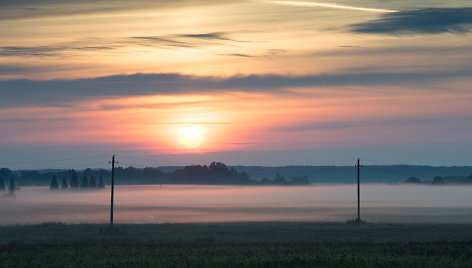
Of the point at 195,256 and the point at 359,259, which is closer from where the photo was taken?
the point at 359,259

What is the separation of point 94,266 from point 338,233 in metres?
36.2

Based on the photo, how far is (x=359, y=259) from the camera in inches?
1457

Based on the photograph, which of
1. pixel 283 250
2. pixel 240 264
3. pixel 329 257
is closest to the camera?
pixel 240 264

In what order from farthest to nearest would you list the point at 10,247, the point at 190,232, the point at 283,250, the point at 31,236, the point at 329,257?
the point at 190,232 → the point at 31,236 → the point at 10,247 → the point at 283,250 → the point at 329,257

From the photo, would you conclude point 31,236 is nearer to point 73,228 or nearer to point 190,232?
point 73,228

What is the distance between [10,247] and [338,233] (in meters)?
32.5

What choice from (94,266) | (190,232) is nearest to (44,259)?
(94,266)

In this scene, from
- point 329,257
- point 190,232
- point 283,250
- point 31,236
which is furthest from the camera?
point 190,232

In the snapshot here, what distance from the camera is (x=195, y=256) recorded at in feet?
133

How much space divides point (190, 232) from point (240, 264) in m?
35.9

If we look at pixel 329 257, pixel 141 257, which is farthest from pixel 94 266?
pixel 329 257

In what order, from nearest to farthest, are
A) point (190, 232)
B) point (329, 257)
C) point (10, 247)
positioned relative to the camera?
1. point (329, 257)
2. point (10, 247)
3. point (190, 232)

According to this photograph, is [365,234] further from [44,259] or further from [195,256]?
[44,259]

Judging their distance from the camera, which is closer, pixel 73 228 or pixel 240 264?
pixel 240 264
